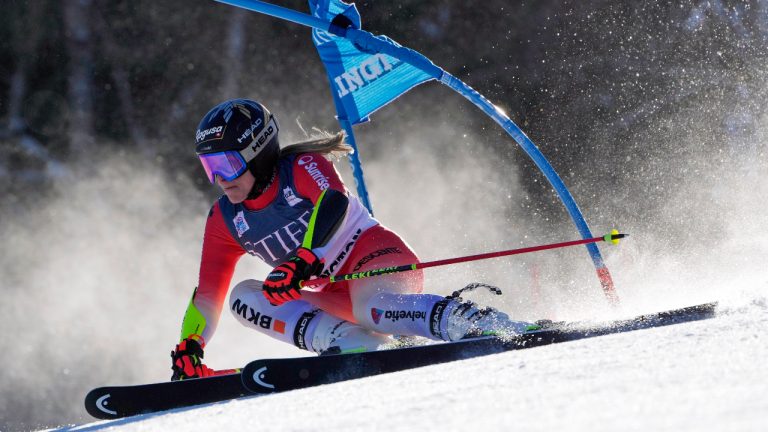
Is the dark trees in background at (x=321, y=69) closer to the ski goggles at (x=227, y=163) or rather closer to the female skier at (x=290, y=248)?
the female skier at (x=290, y=248)

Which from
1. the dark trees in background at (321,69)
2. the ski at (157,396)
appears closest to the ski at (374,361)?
the ski at (157,396)

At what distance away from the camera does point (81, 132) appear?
8078mm

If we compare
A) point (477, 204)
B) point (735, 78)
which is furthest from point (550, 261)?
point (735, 78)

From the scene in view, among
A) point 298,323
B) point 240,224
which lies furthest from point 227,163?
point 298,323

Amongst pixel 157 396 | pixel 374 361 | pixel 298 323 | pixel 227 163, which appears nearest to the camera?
pixel 374 361

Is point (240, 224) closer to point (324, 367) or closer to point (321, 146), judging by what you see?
point (321, 146)

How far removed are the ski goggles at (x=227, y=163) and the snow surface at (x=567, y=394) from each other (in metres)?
1.23

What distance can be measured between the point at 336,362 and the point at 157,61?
617 cm

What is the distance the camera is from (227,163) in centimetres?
338

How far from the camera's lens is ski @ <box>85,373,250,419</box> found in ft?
9.75

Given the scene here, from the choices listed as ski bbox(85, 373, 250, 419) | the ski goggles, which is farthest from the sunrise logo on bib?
Result: ski bbox(85, 373, 250, 419)

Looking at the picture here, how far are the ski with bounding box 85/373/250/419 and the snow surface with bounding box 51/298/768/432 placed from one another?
589 millimetres

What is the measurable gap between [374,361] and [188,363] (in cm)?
101

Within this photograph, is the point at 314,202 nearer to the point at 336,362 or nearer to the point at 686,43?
the point at 336,362
